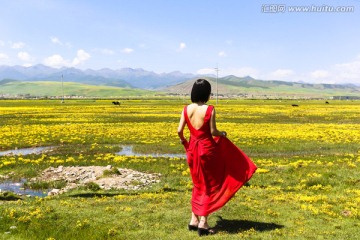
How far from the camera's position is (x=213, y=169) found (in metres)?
Answer: 9.87

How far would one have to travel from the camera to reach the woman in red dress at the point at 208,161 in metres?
9.62

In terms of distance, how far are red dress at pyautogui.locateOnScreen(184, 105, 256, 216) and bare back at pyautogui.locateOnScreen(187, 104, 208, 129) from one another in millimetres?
106

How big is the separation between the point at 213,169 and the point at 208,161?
29 cm

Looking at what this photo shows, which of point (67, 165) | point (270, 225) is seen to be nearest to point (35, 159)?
point (67, 165)

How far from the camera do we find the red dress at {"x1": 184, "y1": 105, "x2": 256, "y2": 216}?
9.73 m

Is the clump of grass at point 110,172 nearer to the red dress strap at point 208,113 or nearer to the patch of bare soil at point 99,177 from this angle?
the patch of bare soil at point 99,177

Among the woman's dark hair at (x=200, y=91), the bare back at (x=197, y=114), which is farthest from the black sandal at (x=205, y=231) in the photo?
the woman's dark hair at (x=200, y=91)

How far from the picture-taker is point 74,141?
126ft

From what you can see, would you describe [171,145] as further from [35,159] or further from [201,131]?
[201,131]

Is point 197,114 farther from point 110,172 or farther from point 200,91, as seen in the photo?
point 110,172

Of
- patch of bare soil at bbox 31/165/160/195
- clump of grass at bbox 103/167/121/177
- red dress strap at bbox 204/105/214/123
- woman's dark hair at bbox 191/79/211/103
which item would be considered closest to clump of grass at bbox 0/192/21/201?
patch of bare soil at bbox 31/165/160/195

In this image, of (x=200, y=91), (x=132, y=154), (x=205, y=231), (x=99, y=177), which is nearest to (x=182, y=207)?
(x=205, y=231)

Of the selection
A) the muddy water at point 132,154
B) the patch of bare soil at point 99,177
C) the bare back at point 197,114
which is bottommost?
the muddy water at point 132,154

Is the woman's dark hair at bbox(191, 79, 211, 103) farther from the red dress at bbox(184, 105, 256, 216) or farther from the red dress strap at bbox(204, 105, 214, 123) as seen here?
the red dress at bbox(184, 105, 256, 216)
